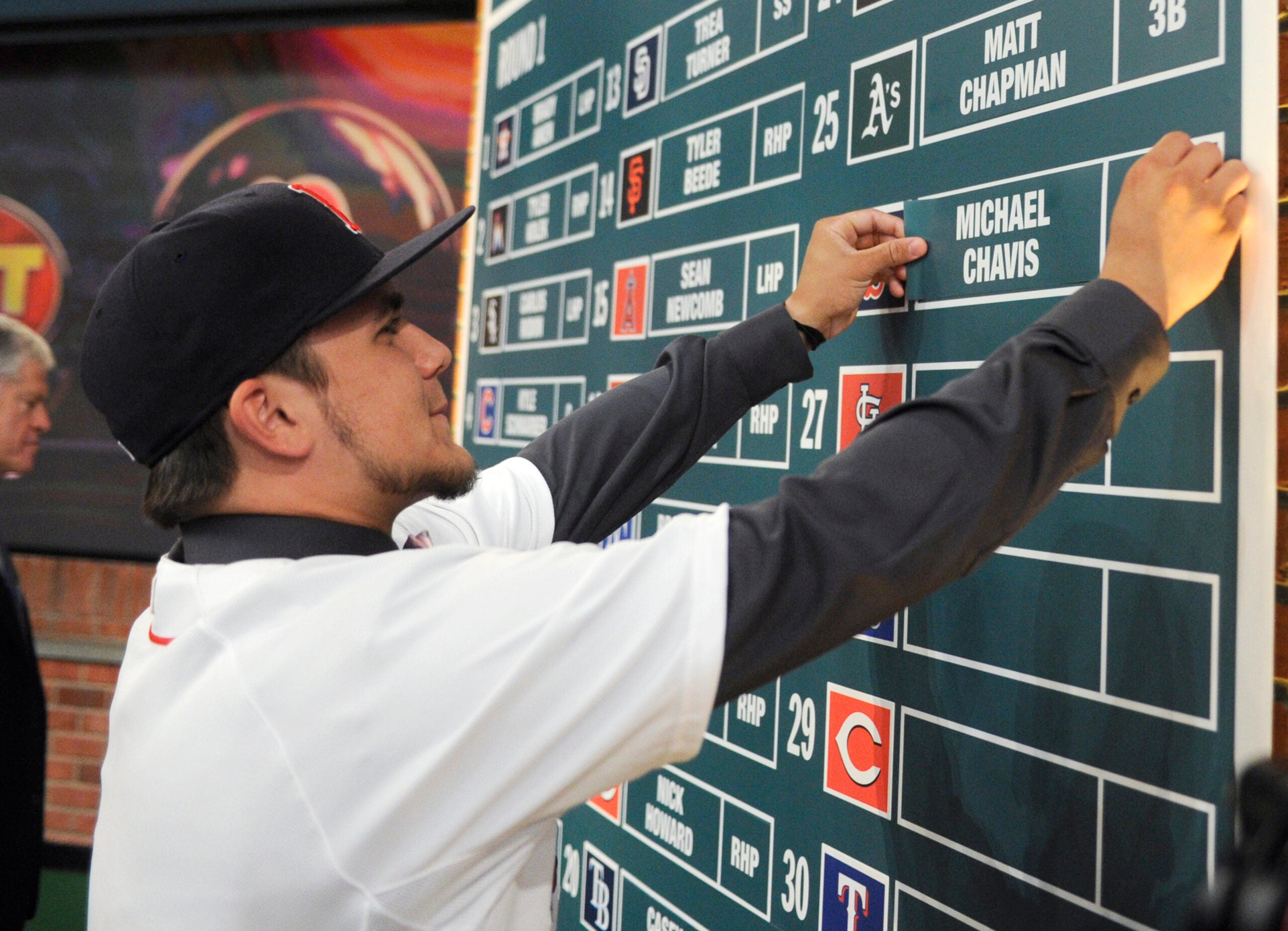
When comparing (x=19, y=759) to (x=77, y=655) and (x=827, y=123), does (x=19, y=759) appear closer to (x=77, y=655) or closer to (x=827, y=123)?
(x=77, y=655)

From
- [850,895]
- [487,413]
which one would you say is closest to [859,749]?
[850,895]

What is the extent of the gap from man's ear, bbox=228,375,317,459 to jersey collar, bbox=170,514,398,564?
65mm

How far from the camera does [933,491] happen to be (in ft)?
2.78

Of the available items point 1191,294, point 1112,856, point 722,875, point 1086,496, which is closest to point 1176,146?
point 1191,294

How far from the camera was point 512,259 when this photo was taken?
257 centimetres

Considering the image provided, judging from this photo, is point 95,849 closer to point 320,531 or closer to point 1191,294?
point 320,531

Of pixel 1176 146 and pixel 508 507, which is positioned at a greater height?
pixel 1176 146

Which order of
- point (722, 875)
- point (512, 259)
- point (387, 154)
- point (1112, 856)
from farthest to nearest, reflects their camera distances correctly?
point (387, 154)
point (512, 259)
point (722, 875)
point (1112, 856)

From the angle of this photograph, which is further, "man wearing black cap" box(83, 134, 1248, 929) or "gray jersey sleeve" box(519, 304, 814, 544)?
"gray jersey sleeve" box(519, 304, 814, 544)

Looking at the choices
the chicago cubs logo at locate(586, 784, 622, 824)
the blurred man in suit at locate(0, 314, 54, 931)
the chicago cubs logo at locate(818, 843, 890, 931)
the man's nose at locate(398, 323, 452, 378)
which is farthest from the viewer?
the blurred man in suit at locate(0, 314, 54, 931)

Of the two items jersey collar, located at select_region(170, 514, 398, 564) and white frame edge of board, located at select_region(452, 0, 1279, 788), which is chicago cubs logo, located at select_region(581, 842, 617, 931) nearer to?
jersey collar, located at select_region(170, 514, 398, 564)

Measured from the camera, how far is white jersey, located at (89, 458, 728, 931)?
890mm

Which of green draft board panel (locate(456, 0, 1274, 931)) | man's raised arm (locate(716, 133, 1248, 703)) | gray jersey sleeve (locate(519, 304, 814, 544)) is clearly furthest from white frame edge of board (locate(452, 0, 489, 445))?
man's raised arm (locate(716, 133, 1248, 703))

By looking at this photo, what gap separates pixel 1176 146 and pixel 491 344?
1.90 m
